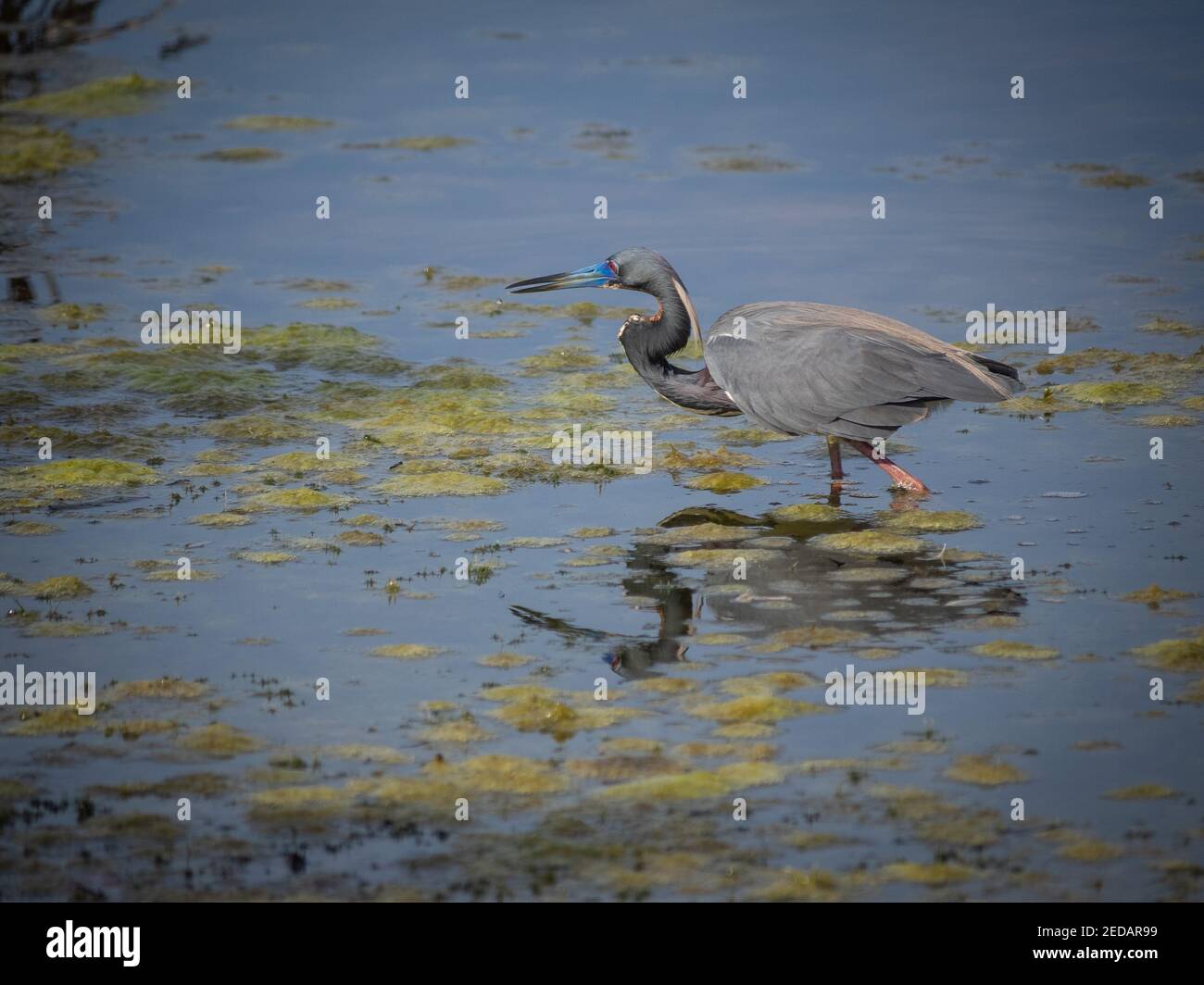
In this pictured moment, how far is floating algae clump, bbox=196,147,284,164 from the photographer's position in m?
18.8

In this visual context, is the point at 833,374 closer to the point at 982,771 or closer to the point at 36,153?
the point at 982,771

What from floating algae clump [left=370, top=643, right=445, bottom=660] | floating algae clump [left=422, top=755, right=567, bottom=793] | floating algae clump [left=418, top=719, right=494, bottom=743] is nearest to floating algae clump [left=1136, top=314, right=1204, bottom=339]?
floating algae clump [left=370, top=643, right=445, bottom=660]

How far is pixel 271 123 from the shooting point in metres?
20.1

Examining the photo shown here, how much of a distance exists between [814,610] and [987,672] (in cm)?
104

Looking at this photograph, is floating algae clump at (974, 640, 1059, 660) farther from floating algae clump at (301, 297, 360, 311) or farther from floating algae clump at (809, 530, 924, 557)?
floating algae clump at (301, 297, 360, 311)

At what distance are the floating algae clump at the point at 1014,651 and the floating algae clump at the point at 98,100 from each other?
15.9 m

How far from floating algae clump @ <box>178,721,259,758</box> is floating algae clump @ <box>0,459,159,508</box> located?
142 inches

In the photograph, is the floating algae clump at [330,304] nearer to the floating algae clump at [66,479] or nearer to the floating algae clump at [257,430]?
the floating algae clump at [257,430]

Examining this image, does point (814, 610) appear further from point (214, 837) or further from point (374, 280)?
point (374, 280)

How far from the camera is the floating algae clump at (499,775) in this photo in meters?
6.61

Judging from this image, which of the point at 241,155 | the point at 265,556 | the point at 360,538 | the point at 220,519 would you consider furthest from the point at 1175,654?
the point at 241,155

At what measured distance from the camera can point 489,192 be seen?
17.9 metres

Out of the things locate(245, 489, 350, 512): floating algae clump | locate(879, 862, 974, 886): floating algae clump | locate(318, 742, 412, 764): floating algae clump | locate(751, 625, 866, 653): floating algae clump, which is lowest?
locate(879, 862, 974, 886): floating algae clump

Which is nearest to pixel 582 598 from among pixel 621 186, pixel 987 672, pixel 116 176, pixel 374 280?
pixel 987 672
